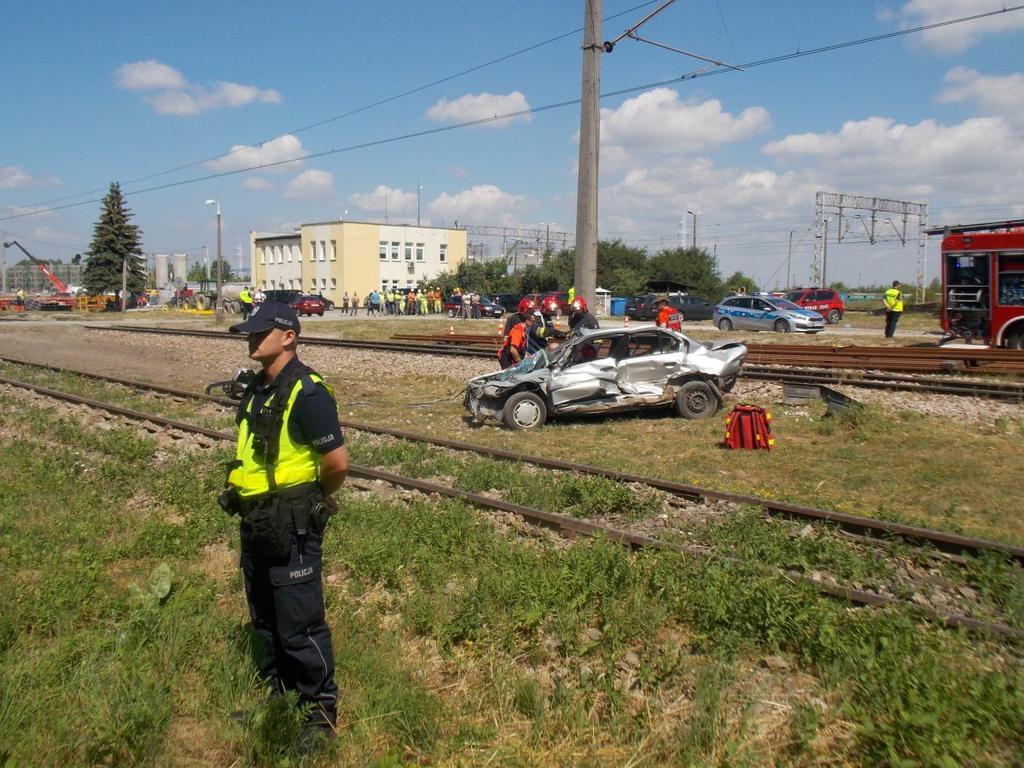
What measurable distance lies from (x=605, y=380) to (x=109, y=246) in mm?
64393

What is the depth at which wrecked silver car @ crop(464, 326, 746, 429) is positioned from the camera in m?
12.3

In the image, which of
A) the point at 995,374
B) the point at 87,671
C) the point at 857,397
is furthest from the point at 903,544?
the point at 995,374

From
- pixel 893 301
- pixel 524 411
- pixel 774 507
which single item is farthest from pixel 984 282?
pixel 774 507

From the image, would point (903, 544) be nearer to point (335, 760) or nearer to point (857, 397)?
point (335, 760)

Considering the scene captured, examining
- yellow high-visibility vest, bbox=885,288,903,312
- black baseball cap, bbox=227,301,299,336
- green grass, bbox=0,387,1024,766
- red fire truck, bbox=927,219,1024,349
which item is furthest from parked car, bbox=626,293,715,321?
black baseball cap, bbox=227,301,299,336

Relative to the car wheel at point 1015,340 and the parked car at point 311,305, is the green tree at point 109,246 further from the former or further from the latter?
the car wheel at point 1015,340

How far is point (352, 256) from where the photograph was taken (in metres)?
80.8

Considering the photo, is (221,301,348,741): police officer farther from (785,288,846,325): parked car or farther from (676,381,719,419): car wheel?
(785,288,846,325): parked car

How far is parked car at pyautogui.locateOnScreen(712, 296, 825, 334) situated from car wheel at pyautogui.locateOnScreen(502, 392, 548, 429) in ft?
68.0

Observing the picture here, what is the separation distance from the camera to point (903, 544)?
6324 mm

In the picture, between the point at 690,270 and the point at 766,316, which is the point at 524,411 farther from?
the point at 690,270

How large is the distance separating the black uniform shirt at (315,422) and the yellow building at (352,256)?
76933 millimetres

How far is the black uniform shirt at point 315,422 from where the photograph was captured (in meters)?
3.68

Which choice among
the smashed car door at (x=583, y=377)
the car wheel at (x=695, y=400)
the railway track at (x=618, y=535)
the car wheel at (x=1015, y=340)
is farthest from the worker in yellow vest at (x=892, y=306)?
the railway track at (x=618, y=535)
